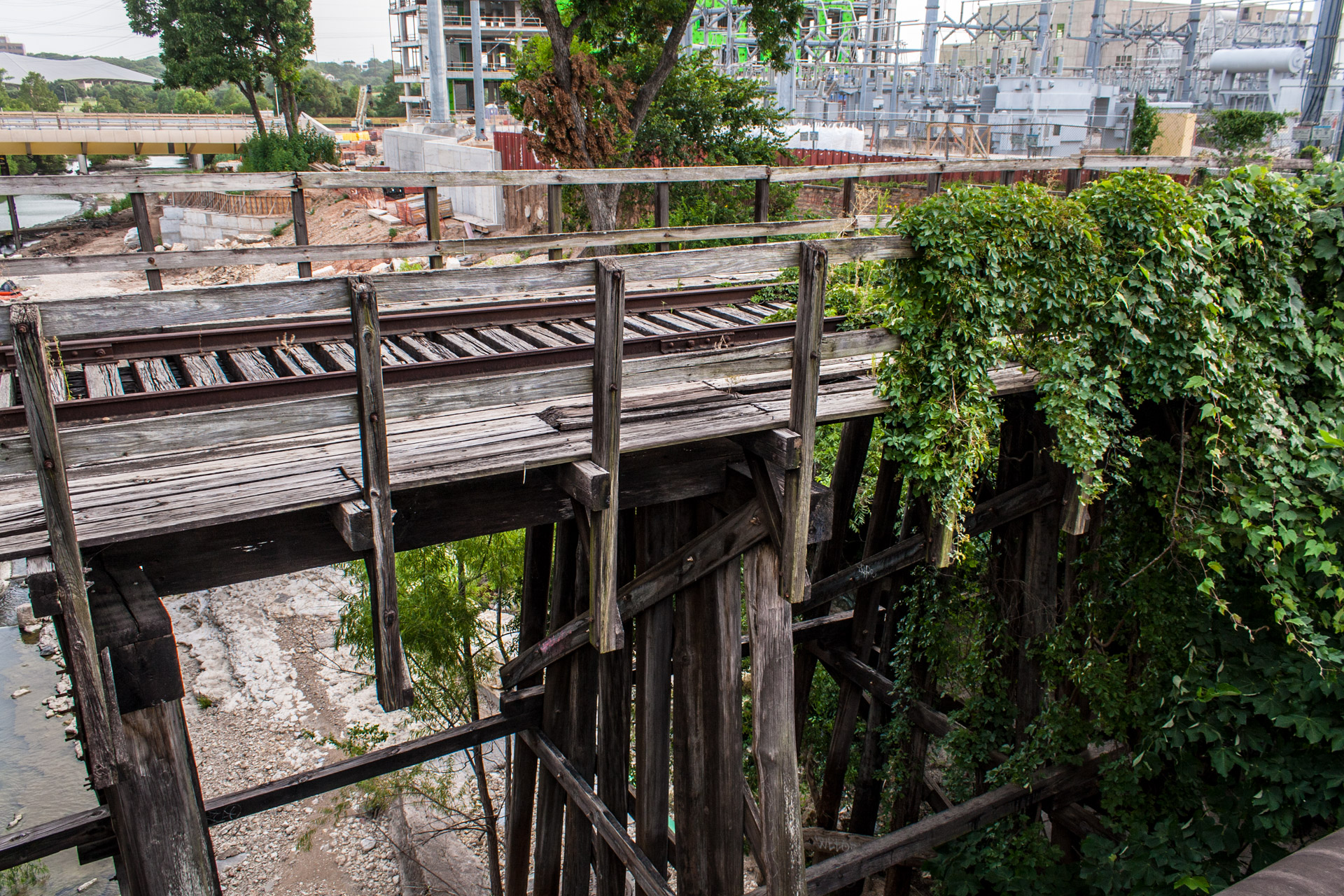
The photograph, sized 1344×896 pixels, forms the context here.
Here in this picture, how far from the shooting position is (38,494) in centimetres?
337

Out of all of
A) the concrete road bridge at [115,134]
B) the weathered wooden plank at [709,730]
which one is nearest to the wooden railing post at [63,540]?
the weathered wooden plank at [709,730]

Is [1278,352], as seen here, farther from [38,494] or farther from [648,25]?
[648,25]

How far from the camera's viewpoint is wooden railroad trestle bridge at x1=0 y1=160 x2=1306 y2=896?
297cm

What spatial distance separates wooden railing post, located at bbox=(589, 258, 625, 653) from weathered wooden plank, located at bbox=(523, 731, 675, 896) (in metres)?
1.39

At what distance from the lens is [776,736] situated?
4.01 meters

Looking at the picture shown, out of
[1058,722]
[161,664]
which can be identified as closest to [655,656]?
[161,664]

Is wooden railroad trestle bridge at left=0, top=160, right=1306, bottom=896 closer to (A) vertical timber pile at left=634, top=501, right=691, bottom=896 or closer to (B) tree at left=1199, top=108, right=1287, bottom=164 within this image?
(A) vertical timber pile at left=634, top=501, right=691, bottom=896

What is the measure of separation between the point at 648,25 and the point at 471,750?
462 inches

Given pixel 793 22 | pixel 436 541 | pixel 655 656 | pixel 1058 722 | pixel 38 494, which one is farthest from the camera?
pixel 793 22

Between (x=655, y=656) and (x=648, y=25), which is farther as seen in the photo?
(x=648, y=25)

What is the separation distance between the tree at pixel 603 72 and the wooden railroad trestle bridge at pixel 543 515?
28.9ft

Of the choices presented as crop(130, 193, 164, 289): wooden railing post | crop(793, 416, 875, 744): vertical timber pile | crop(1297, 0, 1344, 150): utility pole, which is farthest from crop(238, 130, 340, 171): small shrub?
crop(793, 416, 875, 744): vertical timber pile

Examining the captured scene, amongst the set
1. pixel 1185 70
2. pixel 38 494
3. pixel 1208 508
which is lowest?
pixel 1208 508

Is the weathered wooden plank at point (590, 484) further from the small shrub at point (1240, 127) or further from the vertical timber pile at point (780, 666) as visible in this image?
Result: the small shrub at point (1240, 127)
